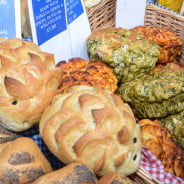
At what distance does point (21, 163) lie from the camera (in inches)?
40.1

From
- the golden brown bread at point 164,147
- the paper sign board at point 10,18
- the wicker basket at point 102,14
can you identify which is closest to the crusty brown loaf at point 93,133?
the golden brown bread at point 164,147

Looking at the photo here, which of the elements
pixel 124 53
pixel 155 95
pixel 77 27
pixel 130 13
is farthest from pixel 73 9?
pixel 155 95

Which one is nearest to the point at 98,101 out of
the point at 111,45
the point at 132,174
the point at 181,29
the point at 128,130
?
the point at 128,130

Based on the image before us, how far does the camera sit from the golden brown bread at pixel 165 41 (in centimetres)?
210

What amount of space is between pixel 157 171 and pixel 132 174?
0.63ft

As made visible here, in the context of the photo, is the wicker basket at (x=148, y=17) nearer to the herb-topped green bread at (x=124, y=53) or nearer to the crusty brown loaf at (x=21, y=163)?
the herb-topped green bread at (x=124, y=53)

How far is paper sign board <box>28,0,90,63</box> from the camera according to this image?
166cm

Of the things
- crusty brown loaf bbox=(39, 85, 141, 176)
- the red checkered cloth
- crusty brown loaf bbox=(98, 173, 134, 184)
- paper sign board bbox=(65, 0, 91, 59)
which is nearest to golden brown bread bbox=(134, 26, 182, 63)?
paper sign board bbox=(65, 0, 91, 59)

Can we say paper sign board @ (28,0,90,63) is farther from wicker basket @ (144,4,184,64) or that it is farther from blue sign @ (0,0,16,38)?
wicker basket @ (144,4,184,64)

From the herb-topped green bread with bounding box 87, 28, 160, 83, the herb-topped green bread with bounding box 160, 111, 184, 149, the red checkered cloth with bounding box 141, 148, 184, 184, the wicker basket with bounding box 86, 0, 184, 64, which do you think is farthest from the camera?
the wicker basket with bounding box 86, 0, 184, 64

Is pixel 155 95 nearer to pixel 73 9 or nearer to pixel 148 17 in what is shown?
pixel 73 9

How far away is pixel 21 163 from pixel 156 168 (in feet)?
2.54

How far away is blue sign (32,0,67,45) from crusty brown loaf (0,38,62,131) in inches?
16.7

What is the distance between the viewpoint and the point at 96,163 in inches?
42.3
